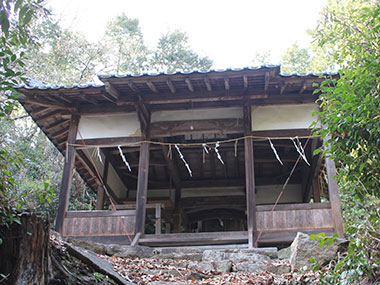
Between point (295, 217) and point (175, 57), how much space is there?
17.8 meters

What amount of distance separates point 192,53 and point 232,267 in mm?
19866

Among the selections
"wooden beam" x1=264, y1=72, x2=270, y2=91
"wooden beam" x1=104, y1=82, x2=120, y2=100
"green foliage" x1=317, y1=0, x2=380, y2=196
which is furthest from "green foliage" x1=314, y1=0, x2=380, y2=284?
"wooden beam" x1=104, y1=82, x2=120, y2=100

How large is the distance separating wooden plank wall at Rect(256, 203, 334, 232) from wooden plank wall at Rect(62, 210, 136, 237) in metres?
2.85

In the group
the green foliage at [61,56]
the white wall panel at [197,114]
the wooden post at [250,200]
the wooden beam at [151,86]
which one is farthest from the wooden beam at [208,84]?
the green foliage at [61,56]

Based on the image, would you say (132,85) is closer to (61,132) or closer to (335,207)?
(61,132)

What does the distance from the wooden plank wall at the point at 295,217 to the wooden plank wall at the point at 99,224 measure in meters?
2.85

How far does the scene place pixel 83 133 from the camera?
34.7ft

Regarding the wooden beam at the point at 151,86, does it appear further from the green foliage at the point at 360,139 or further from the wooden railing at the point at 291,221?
the green foliage at the point at 360,139

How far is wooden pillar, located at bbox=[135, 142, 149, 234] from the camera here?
30.4 feet

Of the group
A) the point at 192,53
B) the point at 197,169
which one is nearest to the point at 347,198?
the point at 197,169

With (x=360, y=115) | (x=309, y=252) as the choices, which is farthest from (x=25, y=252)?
(x=309, y=252)

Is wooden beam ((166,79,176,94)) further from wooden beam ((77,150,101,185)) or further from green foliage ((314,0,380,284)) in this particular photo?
green foliage ((314,0,380,284))

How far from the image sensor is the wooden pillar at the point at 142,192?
30.4 ft

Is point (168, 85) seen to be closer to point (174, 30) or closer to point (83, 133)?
point (83, 133)
